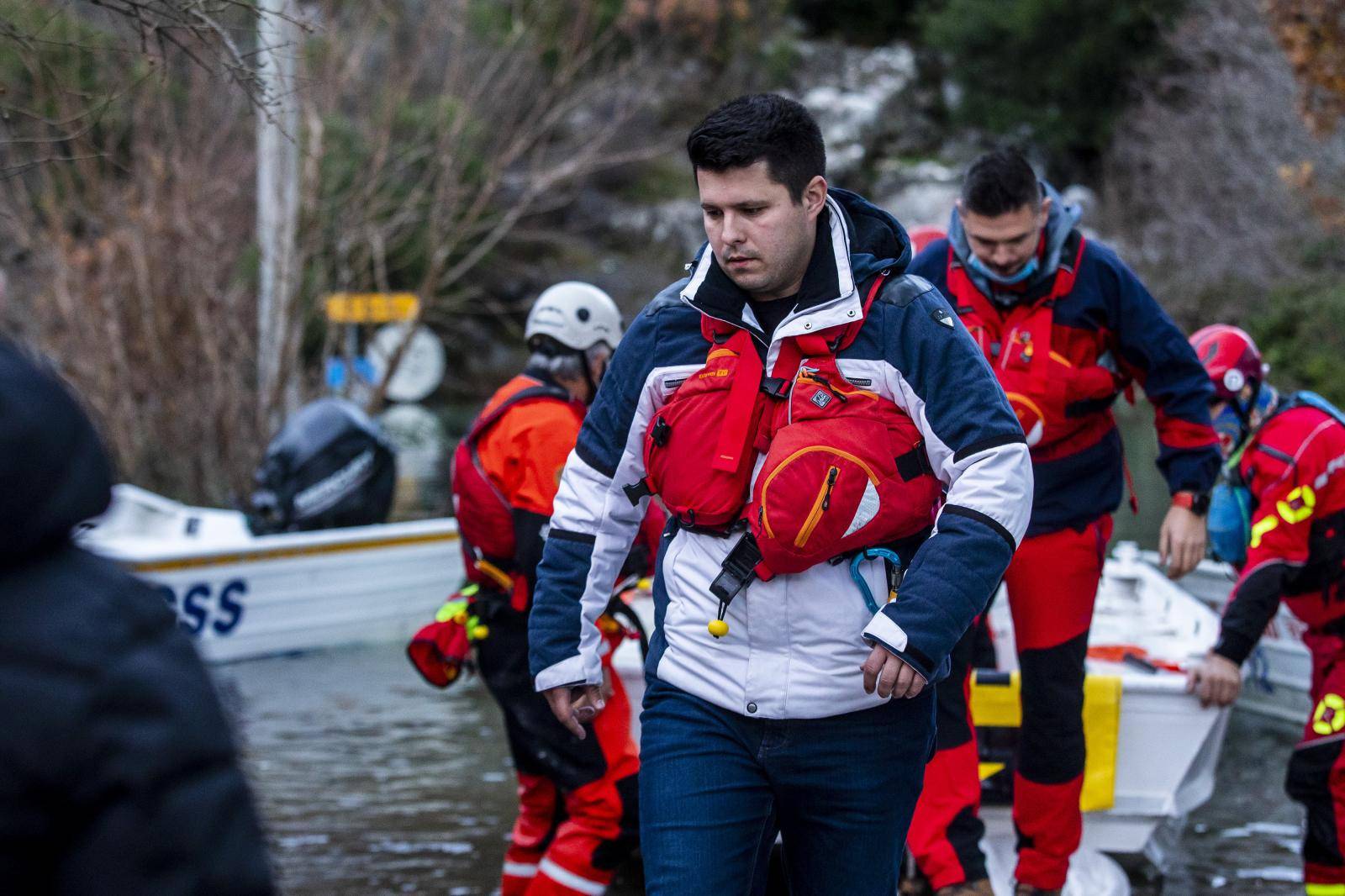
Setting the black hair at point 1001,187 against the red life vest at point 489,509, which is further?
the red life vest at point 489,509

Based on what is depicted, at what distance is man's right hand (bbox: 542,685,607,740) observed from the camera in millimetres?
3311

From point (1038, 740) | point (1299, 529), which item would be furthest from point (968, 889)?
point (1299, 529)

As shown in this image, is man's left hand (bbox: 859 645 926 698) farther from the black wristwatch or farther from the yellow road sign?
the yellow road sign

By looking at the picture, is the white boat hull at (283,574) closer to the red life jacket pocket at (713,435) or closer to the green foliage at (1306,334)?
the red life jacket pocket at (713,435)

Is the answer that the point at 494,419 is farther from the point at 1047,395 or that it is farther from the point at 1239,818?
the point at 1239,818

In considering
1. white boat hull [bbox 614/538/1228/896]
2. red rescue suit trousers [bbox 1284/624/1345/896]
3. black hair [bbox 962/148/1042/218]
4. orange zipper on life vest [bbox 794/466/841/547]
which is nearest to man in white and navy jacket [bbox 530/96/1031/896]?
orange zipper on life vest [bbox 794/466/841/547]

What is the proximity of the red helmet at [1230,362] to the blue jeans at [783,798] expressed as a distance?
265cm

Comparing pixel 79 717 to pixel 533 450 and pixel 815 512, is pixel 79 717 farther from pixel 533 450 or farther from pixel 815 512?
pixel 533 450

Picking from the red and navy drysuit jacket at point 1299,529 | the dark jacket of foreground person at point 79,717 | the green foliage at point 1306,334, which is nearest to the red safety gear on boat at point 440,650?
the red and navy drysuit jacket at point 1299,529

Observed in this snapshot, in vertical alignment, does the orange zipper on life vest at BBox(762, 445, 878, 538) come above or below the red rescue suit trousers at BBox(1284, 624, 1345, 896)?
above

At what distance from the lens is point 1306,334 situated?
918 inches

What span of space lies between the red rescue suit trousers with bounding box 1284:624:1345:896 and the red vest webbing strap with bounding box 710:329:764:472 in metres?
2.73

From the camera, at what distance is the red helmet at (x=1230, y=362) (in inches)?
210

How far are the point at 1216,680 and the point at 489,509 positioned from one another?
2.58 m
